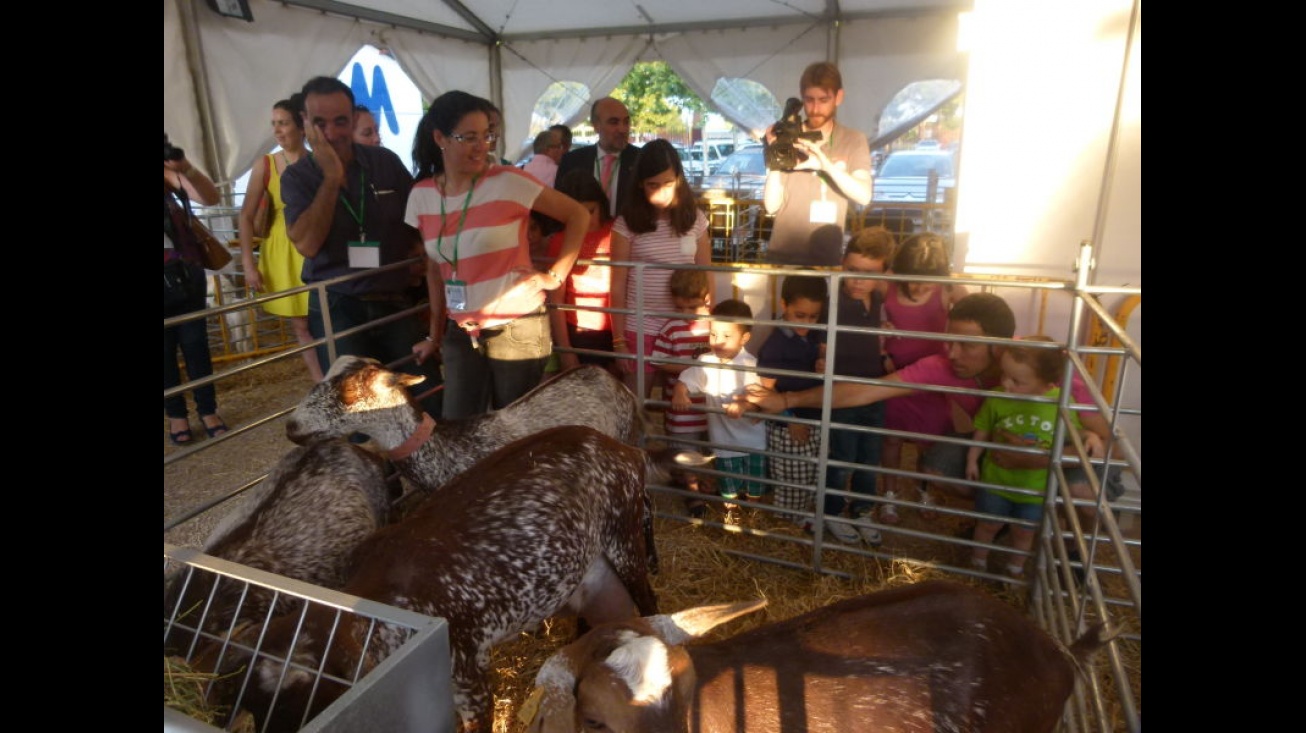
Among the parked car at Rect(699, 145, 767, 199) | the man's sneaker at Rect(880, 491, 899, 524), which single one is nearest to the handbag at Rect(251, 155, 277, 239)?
the man's sneaker at Rect(880, 491, 899, 524)

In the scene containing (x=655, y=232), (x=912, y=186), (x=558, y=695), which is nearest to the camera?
(x=558, y=695)

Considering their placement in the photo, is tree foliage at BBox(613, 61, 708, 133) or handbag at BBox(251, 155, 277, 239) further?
tree foliage at BBox(613, 61, 708, 133)

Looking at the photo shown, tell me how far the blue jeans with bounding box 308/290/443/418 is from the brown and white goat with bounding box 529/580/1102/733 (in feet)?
7.81

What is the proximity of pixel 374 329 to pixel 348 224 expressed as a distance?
0.54 metres

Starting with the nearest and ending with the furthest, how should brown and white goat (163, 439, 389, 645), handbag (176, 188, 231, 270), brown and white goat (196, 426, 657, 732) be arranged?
brown and white goat (196, 426, 657, 732)
brown and white goat (163, 439, 389, 645)
handbag (176, 188, 231, 270)

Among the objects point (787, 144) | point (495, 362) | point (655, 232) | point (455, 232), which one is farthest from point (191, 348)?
point (787, 144)

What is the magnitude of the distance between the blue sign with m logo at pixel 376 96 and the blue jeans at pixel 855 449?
8.46 meters

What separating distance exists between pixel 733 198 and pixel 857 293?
21.8 ft

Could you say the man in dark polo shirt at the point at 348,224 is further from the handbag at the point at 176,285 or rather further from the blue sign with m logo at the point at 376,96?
the blue sign with m logo at the point at 376,96

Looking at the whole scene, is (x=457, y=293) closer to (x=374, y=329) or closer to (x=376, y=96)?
(x=374, y=329)

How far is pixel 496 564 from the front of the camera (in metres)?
2.51

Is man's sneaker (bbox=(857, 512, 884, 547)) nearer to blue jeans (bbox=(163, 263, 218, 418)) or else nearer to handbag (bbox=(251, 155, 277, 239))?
handbag (bbox=(251, 155, 277, 239))

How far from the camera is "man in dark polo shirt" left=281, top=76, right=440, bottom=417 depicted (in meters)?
3.58
